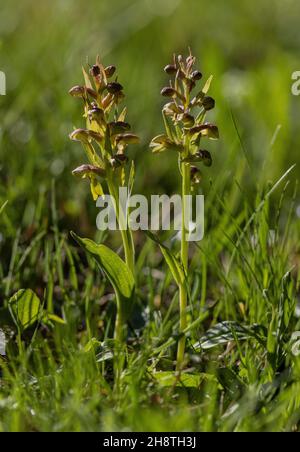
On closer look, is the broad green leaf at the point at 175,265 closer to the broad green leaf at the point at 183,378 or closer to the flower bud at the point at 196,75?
the broad green leaf at the point at 183,378

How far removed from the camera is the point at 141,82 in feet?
13.0

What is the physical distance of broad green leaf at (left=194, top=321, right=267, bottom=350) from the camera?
1.83 metres

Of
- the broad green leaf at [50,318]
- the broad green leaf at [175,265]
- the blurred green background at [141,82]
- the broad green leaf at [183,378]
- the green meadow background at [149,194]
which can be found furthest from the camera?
the blurred green background at [141,82]

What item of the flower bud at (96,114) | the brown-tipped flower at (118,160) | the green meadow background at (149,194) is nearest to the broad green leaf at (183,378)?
the green meadow background at (149,194)

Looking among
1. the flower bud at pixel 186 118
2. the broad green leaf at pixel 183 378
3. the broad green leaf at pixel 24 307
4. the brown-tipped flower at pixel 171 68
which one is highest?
the brown-tipped flower at pixel 171 68

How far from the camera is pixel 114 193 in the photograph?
1830 millimetres

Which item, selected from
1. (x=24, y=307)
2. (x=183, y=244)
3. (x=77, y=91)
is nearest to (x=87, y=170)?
(x=77, y=91)

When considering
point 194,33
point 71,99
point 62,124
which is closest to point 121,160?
point 62,124

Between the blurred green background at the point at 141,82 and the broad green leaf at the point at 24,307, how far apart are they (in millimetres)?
537

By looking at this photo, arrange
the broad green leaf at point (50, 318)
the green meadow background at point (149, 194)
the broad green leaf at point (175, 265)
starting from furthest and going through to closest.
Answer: the broad green leaf at point (50, 318)
the broad green leaf at point (175, 265)
the green meadow background at point (149, 194)

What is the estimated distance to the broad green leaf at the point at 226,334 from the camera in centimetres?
183

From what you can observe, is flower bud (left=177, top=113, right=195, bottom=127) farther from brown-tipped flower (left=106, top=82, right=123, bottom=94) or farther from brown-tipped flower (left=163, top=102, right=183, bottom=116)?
brown-tipped flower (left=106, top=82, right=123, bottom=94)
